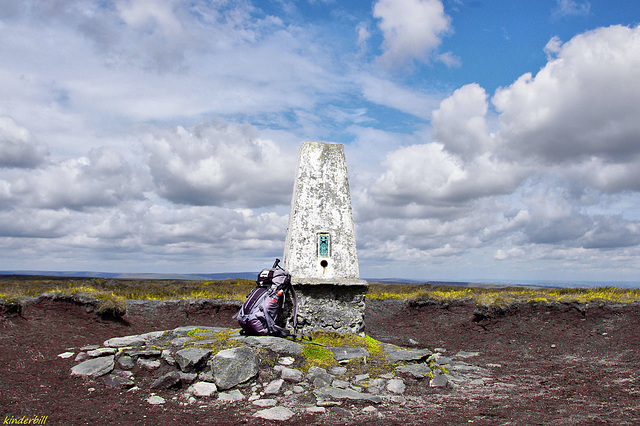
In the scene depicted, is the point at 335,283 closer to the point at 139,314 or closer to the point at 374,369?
the point at 374,369

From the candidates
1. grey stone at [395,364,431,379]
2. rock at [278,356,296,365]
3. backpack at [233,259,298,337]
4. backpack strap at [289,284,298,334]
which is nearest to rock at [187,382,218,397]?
rock at [278,356,296,365]

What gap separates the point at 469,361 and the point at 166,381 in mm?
8226

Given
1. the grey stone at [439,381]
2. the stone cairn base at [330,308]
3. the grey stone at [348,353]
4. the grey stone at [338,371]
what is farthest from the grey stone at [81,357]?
the grey stone at [439,381]

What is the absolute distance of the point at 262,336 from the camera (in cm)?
928

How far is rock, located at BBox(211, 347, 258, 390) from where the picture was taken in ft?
25.0

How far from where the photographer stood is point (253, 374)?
7.78 m

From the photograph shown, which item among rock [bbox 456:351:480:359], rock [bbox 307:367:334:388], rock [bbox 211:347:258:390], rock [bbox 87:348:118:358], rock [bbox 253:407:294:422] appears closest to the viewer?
rock [bbox 253:407:294:422]

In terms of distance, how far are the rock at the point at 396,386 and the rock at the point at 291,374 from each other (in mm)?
1709

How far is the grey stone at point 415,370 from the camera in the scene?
865cm

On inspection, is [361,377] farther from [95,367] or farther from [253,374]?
[95,367]

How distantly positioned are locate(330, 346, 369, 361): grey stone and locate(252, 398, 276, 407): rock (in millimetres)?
2115

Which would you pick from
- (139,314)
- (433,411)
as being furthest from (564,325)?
(139,314)

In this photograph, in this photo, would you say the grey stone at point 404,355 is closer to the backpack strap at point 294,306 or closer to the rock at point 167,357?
the backpack strap at point 294,306

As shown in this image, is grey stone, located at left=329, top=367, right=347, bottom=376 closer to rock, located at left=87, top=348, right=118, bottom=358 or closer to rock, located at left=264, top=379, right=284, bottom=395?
rock, located at left=264, top=379, right=284, bottom=395
